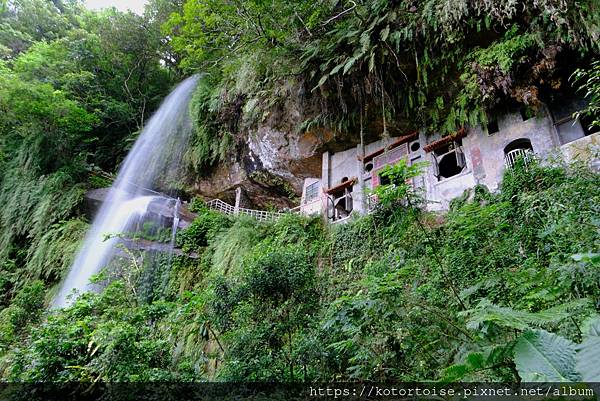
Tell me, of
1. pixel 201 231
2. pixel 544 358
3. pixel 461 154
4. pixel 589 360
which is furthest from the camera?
pixel 201 231

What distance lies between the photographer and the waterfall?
11.3m

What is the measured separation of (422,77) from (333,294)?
7.11m

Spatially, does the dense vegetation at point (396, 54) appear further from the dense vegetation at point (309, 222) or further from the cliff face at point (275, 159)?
the cliff face at point (275, 159)

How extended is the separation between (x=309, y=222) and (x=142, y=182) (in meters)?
9.67

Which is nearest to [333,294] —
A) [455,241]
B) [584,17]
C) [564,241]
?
[455,241]

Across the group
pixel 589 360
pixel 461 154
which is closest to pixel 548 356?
pixel 589 360

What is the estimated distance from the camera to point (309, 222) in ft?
34.6

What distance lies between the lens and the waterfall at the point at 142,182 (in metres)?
11.3

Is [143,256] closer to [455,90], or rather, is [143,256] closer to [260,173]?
[260,173]

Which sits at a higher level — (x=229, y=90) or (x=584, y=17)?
(x=229, y=90)

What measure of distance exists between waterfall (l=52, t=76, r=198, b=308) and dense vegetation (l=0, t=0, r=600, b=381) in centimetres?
62

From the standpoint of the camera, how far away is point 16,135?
49.8 feet

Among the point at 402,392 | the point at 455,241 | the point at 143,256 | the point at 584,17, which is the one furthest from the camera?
the point at 143,256

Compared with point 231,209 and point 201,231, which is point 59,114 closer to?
point 201,231
